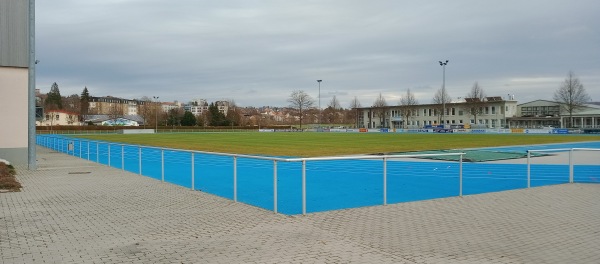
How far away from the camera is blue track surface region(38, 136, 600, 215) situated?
12.1m

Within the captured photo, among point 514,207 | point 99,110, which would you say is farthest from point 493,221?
point 99,110

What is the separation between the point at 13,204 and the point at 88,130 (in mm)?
86994

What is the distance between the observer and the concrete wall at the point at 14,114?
21.1 metres

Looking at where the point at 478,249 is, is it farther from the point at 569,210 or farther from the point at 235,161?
the point at 235,161

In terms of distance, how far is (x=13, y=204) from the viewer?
10.6 m

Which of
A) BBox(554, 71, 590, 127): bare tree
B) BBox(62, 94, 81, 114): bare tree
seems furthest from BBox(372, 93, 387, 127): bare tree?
BBox(62, 94, 81, 114): bare tree

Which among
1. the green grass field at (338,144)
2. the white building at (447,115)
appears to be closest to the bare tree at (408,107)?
the white building at (447,115)

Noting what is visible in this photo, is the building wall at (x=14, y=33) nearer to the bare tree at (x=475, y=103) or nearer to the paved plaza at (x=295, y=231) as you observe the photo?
the paved plaza at (x=295, y=231)

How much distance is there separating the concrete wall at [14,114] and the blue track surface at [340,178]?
4.72 meters

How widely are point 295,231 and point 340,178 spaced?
327 inches

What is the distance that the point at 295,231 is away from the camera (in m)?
7.63

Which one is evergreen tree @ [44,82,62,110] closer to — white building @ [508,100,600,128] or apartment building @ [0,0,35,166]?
white building @ [508,100,600,128]

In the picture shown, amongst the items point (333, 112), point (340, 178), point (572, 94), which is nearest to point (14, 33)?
point (340, 178)

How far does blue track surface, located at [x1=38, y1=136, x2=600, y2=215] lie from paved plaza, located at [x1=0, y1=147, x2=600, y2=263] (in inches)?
65.0
